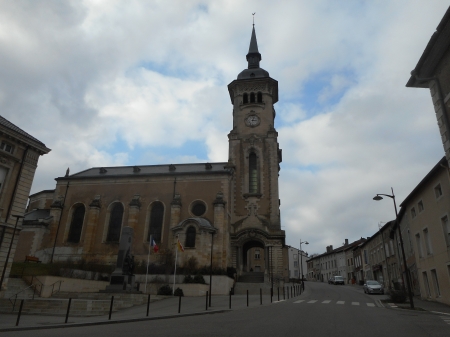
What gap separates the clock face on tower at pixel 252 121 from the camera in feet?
142

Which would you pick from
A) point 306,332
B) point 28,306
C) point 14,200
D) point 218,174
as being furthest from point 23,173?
point 218,174

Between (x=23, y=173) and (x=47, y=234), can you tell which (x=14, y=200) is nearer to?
(x=23, y=173)

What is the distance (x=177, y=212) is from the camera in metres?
35.2

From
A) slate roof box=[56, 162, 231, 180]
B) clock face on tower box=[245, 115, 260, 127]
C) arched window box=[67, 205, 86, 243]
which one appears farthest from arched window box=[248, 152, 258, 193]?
arched window box=[67, 205, 86, 243]

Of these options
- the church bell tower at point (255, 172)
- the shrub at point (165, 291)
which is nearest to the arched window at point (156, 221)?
the church bell tower at point (255, 172)

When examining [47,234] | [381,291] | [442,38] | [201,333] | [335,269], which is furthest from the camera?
[335,269]

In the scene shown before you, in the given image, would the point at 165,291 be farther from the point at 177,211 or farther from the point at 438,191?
the point at 438,191

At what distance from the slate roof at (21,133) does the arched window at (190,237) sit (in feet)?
52.6

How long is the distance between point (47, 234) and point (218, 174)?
788 inches

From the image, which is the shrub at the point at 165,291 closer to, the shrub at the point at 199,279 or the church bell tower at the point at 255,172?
the shrub at the point at 199,279

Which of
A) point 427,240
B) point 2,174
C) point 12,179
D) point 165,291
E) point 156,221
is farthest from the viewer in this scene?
point 156,221

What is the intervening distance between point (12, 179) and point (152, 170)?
2268 cm

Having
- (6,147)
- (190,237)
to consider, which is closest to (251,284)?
(190,237)

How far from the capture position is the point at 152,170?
136 feet
